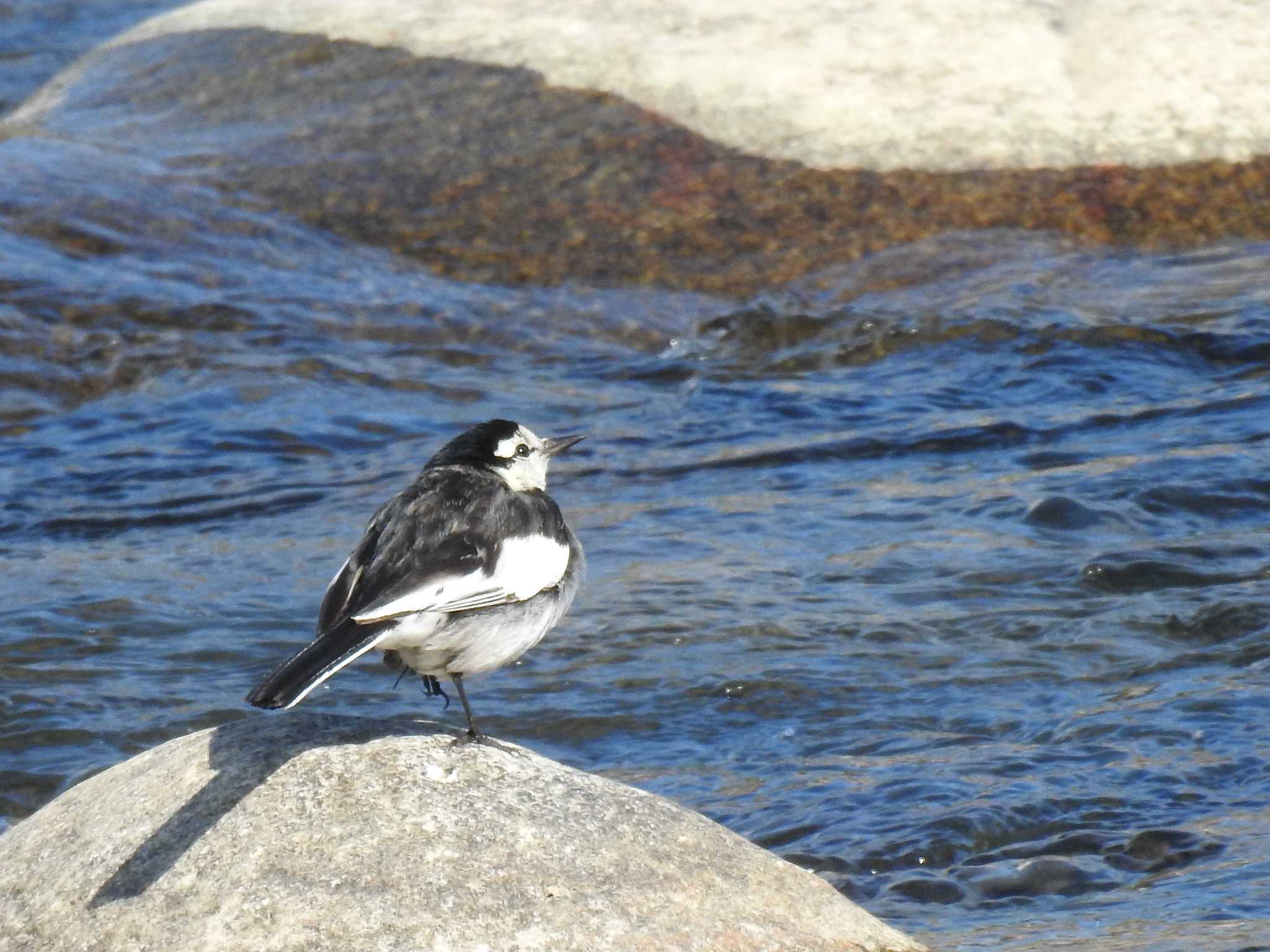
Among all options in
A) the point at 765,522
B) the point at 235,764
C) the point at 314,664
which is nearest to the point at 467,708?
the point at 235,764

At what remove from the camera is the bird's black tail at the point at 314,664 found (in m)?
4.45

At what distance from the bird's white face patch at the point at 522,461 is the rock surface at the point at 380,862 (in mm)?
1167

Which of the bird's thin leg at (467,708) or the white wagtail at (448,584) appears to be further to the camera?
the bird's thin leg at (467,708)

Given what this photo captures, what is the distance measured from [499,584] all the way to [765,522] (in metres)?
4.05

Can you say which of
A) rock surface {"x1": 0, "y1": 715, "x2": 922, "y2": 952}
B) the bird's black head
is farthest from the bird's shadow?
the bird's black head

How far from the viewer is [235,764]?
502cm

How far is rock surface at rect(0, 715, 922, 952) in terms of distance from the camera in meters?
4.56

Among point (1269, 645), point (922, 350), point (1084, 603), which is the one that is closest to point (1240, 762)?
point (1269, 645)

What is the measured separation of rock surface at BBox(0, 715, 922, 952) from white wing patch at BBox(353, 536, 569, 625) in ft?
1.38

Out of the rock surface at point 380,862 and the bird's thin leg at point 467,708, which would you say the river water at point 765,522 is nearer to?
the rock surface at point 380,862

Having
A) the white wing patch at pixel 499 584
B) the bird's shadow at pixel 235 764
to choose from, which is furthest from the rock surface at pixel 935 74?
the bird's shadow at pixel 235 764

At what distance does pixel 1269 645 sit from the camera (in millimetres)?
7469

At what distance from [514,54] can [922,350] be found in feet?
13.9

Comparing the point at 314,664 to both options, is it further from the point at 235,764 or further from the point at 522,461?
the point at 522,461
